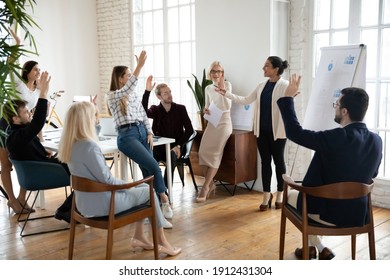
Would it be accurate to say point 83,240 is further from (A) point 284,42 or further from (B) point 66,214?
(A) point 284,42

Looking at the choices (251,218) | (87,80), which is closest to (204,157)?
(251,218)

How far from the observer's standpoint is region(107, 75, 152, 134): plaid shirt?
12.0 ft

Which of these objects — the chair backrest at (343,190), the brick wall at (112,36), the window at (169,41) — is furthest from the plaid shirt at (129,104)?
the brick wall at (112,36)

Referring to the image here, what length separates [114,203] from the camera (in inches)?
111

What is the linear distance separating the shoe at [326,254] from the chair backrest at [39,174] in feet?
7.52

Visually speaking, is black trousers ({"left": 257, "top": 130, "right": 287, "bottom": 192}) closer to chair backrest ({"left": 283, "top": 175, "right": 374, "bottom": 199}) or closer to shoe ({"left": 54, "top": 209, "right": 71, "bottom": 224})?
chair backrest ({"left": 283, "top": 175, "right": 374, "bottom": 199})

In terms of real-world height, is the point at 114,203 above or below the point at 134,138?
below

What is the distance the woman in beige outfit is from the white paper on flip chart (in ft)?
0.09

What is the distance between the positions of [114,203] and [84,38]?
19.1 feet

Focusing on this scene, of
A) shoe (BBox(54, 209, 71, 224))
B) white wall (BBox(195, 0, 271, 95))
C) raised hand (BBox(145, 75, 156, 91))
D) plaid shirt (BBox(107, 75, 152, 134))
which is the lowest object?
shoe (BBox(54, 209, 71, 224))

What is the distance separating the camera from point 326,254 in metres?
3.23

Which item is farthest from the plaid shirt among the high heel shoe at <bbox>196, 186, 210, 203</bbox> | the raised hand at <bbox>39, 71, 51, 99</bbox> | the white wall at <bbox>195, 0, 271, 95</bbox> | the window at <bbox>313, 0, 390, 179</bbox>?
the window at <bbox>313, 0, 390, 179</bbox>

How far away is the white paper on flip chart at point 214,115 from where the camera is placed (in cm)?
476

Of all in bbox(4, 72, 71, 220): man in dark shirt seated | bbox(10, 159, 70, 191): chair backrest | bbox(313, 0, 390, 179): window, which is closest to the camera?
bbox(4, 72, 71, 220): man in dark shirt seated
